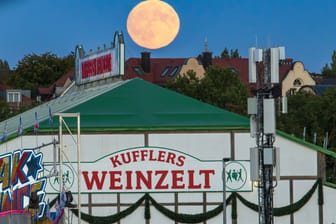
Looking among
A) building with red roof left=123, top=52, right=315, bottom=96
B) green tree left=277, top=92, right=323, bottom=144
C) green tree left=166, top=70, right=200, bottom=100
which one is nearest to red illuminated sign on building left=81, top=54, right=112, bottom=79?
green tree left=277, top=92, right=323, bottom=144

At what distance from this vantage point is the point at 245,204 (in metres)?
35.4

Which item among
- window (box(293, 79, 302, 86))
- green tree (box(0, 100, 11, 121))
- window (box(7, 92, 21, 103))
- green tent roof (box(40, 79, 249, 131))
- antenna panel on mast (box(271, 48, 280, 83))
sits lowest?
green tent roof (box(40, 79, 249, 131))

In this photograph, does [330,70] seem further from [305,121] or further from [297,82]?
Result: [305,121]

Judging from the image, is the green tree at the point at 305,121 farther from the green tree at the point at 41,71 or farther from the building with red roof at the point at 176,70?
the green tree at the point at 41,71

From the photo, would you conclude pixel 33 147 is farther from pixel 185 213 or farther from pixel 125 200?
pixel 185 213

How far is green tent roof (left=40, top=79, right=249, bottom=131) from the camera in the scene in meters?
35.7

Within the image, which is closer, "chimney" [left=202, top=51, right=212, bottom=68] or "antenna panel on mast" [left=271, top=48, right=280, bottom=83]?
"antenna panel on mast" [left=271, top=48, right=280, bottom=83]

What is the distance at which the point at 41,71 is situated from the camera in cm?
12938

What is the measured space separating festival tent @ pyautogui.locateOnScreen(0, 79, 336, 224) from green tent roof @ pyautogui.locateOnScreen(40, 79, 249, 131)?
7 centimetres

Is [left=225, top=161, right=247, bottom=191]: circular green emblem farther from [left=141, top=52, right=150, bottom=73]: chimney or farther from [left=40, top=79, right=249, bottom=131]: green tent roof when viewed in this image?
[left=141, top=52, right=150, bottom=73]: chimney

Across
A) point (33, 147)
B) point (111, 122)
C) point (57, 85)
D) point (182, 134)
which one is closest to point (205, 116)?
point (182, 134)

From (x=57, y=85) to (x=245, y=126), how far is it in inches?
3171

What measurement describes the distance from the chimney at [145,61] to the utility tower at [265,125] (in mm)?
81424

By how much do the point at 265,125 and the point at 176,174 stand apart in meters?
10.3
